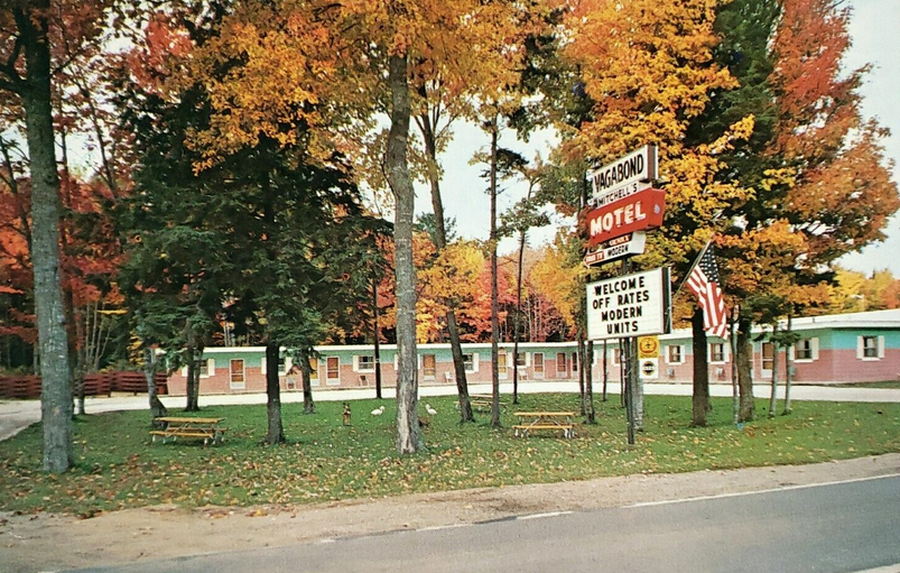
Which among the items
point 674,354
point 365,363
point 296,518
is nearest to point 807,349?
point 674,354

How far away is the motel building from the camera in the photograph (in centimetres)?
3766

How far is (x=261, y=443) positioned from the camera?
17359mm

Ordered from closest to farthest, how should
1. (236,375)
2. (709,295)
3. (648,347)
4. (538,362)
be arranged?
(709,295), (648,347), (236,375), (538,362)

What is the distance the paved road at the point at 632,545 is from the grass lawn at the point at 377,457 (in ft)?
9.13

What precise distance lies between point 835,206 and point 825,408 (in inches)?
297

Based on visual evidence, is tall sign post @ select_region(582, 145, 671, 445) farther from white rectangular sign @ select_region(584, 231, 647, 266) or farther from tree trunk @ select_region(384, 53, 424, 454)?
tree trunk @ select_region(384, 53, 424, 454)

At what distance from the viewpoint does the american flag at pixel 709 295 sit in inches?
615

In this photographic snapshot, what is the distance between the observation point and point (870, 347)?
124 feet

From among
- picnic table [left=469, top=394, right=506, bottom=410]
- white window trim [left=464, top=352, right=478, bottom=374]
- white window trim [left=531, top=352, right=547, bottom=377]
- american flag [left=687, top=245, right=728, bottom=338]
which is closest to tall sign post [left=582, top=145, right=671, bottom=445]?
american flag [left=687, top=245, right=728, bottom=338]

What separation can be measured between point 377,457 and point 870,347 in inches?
1331

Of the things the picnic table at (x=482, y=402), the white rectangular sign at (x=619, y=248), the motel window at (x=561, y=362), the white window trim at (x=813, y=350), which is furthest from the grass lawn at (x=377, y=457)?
→ the motel window at (x=561, y=362)

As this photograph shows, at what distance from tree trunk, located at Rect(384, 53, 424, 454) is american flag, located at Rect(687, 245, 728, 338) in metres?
6.57

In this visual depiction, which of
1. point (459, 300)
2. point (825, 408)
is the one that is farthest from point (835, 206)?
point (459, 300)

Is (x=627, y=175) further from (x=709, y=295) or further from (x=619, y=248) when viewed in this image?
(x=709, y=295)
